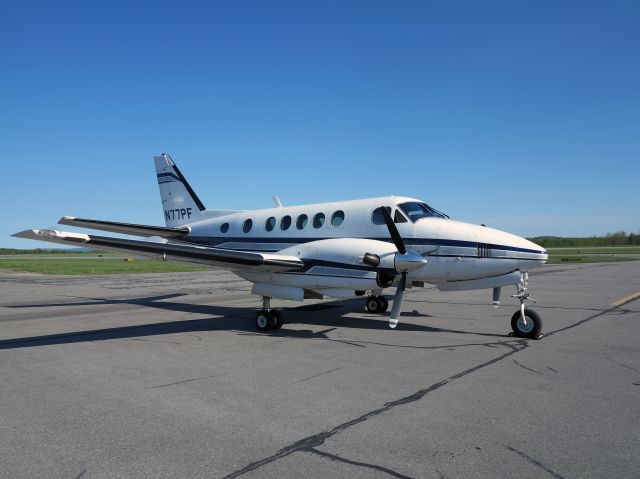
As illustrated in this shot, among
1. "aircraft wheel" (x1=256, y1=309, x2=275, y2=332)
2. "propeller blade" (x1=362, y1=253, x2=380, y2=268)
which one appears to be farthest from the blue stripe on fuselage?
"aircraft wheel" (x1=256, y1=309, x2=275, y2=332)

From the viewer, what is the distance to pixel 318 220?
13078mm

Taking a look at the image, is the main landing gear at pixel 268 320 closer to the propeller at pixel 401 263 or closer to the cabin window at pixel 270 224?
the propeller at pixel 401 263

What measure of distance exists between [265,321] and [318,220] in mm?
3239

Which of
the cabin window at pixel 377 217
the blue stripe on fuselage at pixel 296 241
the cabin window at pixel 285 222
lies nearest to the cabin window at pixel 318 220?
the blue stripe on fuselage at pixel 296 241

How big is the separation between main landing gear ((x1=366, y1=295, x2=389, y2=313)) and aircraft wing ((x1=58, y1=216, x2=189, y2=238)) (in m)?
6.93

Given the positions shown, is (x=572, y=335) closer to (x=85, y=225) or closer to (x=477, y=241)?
(x=477, y=241)

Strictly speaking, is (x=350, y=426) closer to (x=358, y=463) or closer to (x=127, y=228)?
(x=358, y=463)

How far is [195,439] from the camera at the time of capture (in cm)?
470

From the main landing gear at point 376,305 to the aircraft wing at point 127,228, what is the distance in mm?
6932

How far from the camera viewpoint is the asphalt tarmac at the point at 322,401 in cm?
416

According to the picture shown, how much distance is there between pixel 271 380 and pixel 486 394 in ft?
9.72

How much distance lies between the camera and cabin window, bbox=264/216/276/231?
14.1 m

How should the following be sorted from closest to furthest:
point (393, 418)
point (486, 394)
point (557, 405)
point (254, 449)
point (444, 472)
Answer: point (444, 472)
point (254, 449)
point (393, 418)
point (557, 405)
point (486, 394)

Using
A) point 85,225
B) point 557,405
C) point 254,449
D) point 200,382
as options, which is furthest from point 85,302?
point 557,405
